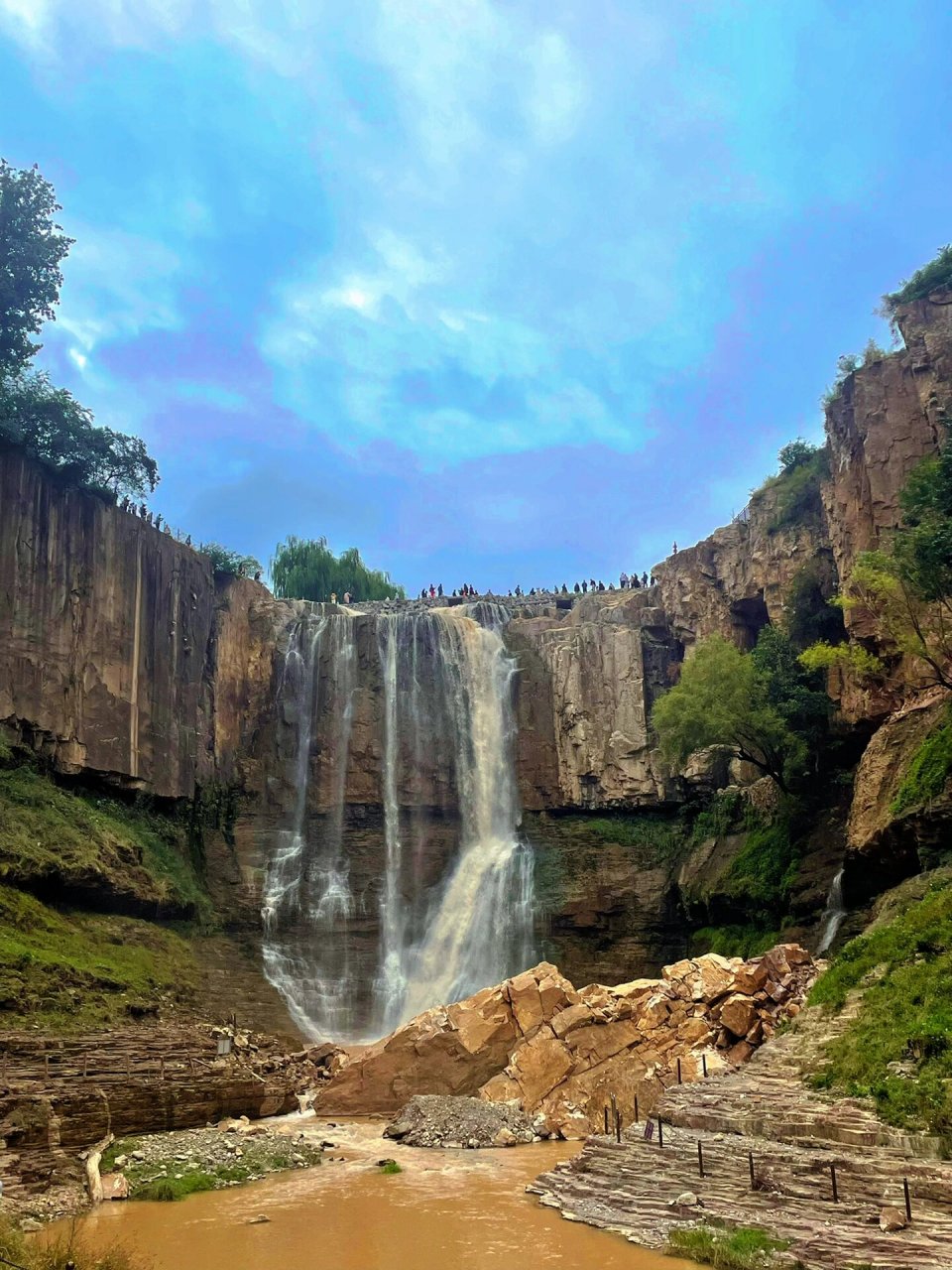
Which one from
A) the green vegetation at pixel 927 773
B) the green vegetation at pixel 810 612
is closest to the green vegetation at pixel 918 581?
the green vegetation at pixel 927 773

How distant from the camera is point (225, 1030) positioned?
2923 cm

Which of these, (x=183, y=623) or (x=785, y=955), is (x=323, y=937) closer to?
(x=183, y=623)

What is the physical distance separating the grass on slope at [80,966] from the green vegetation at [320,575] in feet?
116

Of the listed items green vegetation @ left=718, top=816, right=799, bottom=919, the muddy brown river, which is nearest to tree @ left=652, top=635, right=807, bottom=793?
green vegetation @ left=718, top=816, right=799, bottom=919

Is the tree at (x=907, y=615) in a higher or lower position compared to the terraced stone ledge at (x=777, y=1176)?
higher

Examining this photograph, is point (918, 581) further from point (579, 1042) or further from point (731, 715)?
point (579, 1042)

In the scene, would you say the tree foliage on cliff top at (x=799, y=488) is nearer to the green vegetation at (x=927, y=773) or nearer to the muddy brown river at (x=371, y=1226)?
the green vegetation at (x=927, y=773)

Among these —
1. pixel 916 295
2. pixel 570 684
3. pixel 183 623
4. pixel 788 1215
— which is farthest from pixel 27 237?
pixel 788 1215

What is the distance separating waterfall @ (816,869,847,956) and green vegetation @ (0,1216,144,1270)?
75.0ft

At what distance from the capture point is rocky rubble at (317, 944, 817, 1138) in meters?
23.7

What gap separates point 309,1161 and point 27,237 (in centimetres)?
3700

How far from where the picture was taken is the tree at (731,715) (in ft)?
113

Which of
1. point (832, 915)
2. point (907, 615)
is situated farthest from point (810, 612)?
point (832, 915)

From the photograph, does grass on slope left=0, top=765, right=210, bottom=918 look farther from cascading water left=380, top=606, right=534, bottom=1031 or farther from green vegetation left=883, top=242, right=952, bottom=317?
green vegetation left=883, top=242, right=952, bottom=317
